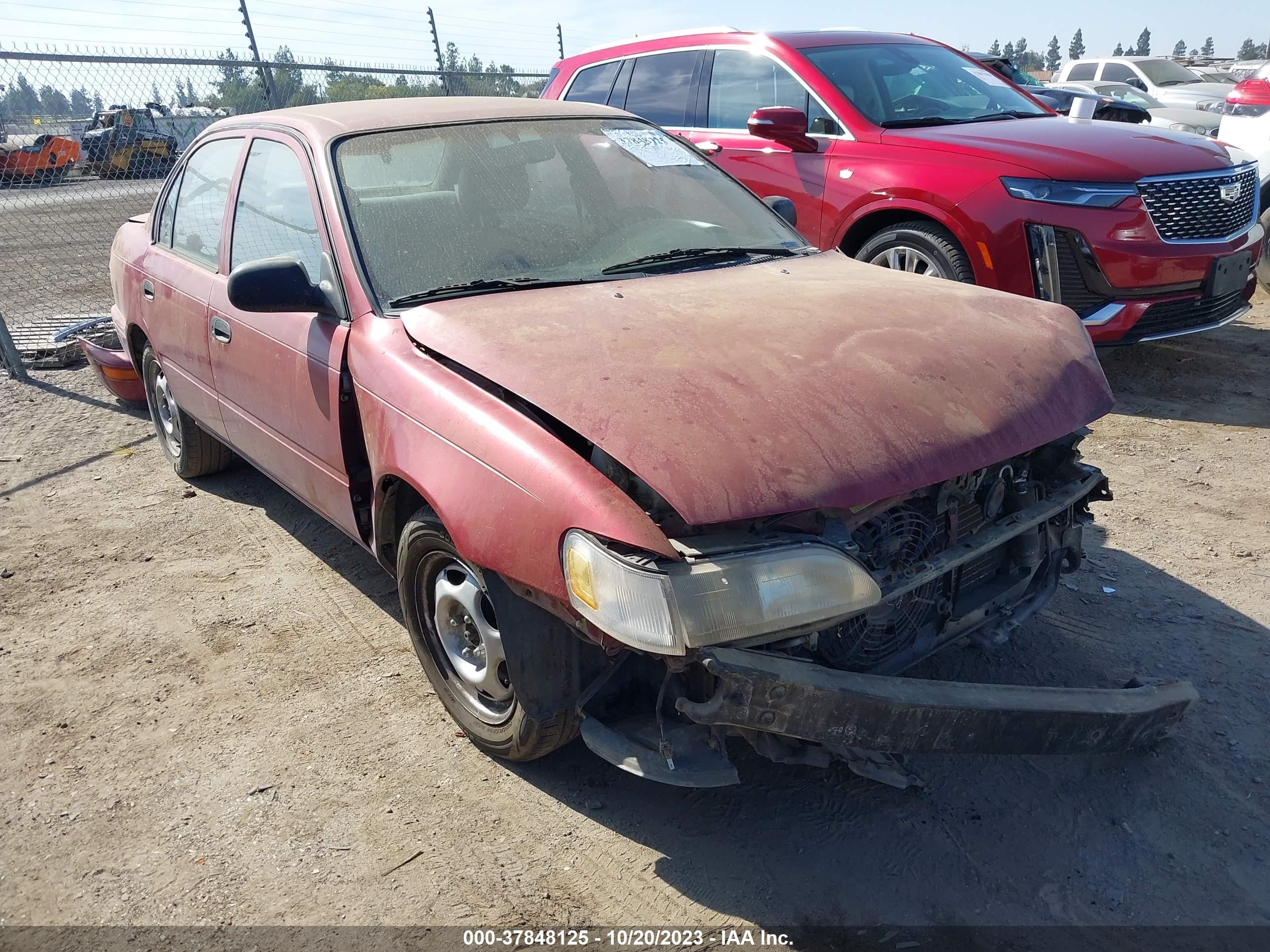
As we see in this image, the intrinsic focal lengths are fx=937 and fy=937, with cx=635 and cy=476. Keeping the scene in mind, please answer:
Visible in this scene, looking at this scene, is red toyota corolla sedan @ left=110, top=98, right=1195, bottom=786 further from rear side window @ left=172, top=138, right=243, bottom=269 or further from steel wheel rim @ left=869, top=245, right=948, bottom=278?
steel wheel rim @ left=869, top=245, right=948, bottom=278

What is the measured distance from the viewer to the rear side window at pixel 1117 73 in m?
18.4

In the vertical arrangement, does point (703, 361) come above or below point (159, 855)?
above

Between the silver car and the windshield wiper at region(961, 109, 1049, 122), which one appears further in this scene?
the silver car

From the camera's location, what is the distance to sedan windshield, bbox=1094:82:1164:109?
51.9 feet

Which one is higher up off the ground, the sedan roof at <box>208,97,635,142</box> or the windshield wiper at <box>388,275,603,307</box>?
the sedan roof at <box>208,97,635,142</box>

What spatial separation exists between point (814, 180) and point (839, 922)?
465cm

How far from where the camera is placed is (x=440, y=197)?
3162 millimetres

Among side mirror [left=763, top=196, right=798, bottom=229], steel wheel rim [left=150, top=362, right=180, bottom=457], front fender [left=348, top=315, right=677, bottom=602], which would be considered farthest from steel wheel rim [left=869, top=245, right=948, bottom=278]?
steel wheel rim [left=150, top=362, right=180, bottom=457]

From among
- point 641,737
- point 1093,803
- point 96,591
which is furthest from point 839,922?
point 96,591

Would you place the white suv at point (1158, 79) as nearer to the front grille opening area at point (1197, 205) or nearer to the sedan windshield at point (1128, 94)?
the sedan windshield at point (1128, 94)

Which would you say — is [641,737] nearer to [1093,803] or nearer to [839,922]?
[839,922]

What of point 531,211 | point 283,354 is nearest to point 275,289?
point 283,354

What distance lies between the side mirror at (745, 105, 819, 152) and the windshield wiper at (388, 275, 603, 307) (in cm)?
323

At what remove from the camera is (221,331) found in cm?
366
